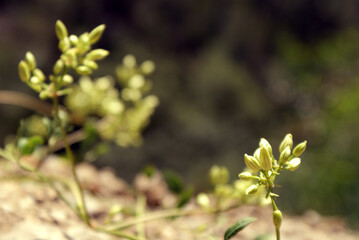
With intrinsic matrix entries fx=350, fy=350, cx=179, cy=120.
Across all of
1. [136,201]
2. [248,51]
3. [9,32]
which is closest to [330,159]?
[248,51]

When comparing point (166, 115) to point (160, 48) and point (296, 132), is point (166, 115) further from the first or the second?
point (296, 132)

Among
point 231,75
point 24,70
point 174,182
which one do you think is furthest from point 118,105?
point 231,75

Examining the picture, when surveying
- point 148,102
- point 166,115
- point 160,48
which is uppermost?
point 160,48

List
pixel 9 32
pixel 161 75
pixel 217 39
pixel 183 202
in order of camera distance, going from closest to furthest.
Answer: pixel 183 202, pixel 9 32, pixel 161 75, pixel 217 39

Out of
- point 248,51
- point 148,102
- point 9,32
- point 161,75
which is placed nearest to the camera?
point 148,102

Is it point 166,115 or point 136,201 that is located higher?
point 166,115

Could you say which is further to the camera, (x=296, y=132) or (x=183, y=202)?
(x=296, y=132)

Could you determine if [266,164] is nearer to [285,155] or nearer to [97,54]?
[285,155]

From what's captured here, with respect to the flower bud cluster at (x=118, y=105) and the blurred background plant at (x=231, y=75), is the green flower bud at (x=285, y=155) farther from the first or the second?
the blurred background plant at (x=231, y=75)
